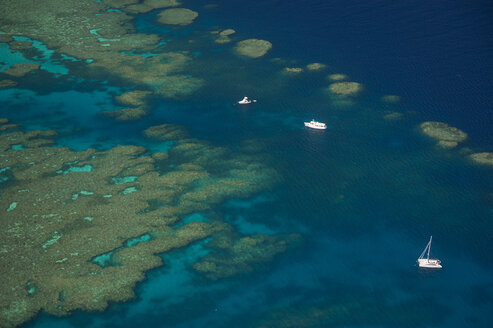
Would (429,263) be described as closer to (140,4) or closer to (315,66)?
(315,66)

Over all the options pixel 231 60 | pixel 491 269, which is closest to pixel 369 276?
pixel 491 269

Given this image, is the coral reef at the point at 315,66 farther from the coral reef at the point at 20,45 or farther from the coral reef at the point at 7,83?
the coral reef at the point at 20,45

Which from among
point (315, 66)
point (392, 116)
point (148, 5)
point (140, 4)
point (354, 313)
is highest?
point (140, 4)

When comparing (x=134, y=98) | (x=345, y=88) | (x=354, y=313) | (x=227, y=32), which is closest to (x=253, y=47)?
(x=227, y=32)

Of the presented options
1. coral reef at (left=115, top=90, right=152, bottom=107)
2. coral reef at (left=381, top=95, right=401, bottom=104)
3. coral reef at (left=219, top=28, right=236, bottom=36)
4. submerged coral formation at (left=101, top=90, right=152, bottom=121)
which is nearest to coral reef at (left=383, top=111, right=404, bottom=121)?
coral reef at (left=381, top=95, right=401, bottom=104)

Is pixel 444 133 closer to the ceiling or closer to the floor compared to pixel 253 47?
closer to the floor

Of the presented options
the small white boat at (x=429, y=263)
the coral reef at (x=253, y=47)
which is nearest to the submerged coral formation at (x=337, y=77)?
the coral reef at (x=253, y=47)

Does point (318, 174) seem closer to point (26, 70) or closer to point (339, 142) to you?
point (339, 142)
